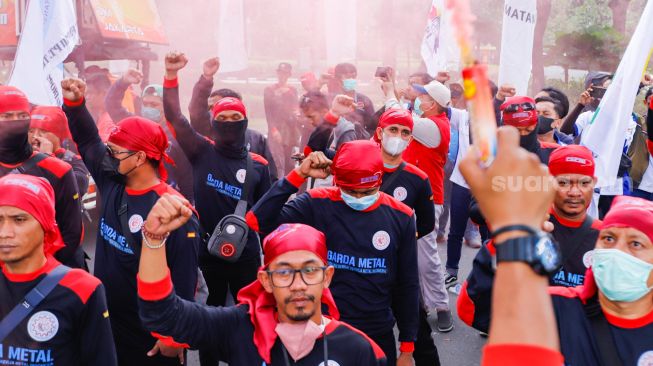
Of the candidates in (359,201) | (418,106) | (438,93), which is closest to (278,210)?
(359,201)

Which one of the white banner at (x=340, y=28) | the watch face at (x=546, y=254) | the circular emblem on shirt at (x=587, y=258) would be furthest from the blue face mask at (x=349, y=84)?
the watch face at (x=546, y=254)

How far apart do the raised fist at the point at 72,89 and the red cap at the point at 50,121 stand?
990 mm

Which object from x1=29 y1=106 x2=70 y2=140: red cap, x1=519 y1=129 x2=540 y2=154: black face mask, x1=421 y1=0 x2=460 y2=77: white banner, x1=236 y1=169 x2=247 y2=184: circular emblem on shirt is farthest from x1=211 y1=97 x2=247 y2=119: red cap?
x1=421 y1=0 x2=460 y2=77: white banner

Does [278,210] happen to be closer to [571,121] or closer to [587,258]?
[587,258]

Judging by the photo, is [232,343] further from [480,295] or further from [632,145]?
[632,145]

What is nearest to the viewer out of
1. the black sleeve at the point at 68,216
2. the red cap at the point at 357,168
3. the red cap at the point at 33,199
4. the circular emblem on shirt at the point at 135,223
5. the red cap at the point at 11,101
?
the red cap at the point at 33,199

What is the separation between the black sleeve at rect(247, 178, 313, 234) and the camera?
3.67m

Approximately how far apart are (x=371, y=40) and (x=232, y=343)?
10.2m

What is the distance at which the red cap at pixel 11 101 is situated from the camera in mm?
4137

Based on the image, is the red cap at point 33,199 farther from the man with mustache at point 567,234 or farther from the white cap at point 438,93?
the white cap at point 438,93

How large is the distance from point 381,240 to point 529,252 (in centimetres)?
249

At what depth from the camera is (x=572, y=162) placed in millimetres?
3760

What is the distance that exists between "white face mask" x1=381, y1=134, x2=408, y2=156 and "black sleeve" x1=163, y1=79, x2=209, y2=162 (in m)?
1.34

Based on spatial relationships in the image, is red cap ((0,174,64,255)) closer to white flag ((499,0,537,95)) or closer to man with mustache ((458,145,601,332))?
man with mustache ((458,145,601,332))
